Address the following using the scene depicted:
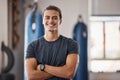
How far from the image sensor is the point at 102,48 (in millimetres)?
4145

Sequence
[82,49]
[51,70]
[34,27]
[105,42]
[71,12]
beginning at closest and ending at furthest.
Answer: [51,70], [34,27], [82,49], [71,12], [105,42]

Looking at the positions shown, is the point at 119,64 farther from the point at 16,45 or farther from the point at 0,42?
the point at 0,42

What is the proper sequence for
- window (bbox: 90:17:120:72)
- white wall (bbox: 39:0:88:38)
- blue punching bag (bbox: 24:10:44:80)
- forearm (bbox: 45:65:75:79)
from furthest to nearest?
window (bbox: 90:17:120:72) < white wall (bbox: 39:0:88:38) < blue punching bag (bbox: 24:10:44:80) < forearm (bbox: 45:65:75:79)

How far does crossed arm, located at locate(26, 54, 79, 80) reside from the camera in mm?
1632

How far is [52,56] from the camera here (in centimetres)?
166

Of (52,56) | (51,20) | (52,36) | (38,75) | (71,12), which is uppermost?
(71,12)

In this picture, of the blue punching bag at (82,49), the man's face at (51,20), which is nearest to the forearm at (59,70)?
the man's face at (51,20)

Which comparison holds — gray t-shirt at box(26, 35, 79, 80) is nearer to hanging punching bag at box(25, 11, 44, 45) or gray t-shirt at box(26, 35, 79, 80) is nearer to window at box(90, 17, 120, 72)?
hanging punching bag at box(25, 11, 44, 45)

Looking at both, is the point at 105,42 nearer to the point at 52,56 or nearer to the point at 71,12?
the point at 71,12

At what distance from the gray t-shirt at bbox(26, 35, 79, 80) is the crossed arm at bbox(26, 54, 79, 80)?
3cm

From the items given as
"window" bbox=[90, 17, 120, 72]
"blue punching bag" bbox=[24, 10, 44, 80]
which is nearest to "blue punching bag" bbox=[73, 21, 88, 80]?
"window" bbox=[90, 17, 120, 72]

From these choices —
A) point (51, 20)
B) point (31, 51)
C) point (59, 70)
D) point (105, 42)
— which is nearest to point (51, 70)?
point (59, 70)

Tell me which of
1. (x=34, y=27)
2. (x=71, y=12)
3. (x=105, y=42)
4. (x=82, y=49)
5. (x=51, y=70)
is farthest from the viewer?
(x=105, y=42)

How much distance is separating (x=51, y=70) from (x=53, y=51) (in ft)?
0.45
